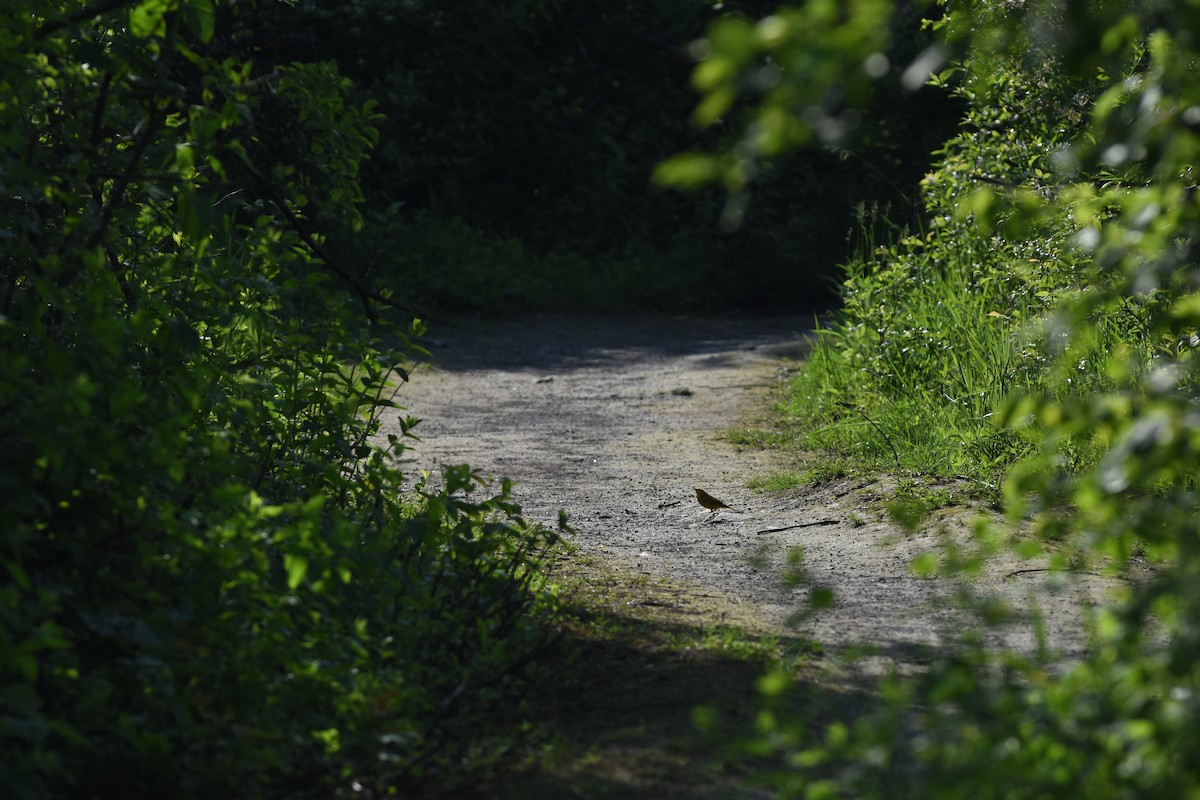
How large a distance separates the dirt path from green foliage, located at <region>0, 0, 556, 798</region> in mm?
952

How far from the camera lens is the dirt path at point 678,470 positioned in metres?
4.32

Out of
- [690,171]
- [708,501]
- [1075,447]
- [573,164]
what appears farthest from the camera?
[573,164]

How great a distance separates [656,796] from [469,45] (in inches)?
491

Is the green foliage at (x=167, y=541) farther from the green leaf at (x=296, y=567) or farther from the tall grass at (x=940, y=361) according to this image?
the tall grass at (x=940, y=361)

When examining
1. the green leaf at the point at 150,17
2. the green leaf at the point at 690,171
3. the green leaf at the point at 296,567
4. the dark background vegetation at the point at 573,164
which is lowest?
the green leaf at the point at 296,567

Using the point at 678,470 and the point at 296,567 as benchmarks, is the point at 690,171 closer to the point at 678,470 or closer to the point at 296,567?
the point at 296,567

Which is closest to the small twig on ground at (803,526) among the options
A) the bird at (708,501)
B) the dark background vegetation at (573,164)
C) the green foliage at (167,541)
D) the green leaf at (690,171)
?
the bird at (708,501)

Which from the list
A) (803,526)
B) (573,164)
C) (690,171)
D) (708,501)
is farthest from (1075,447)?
(573,164)

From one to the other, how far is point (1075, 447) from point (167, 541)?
11.8 feet

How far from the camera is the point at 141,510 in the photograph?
2949 millimetres

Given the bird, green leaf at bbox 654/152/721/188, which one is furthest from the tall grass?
green leaf at bbox 654/152/721/188

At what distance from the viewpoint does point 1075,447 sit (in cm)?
530

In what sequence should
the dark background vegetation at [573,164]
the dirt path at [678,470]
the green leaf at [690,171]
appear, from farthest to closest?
the dark background vegetation at [573,164] → the dirt path at [678,470] → the green leaf at [690,171]

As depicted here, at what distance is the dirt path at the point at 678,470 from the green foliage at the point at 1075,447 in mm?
333
